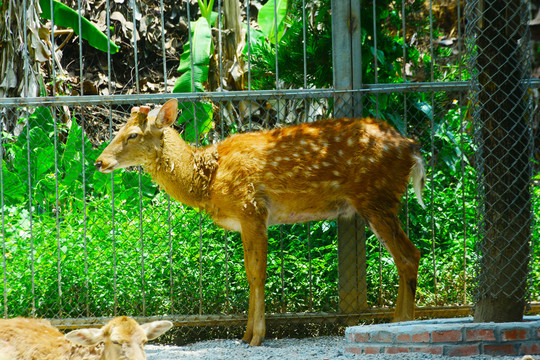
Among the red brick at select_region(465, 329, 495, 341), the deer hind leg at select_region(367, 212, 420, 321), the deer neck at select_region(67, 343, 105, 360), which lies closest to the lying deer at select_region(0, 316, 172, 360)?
the deer neck at select_region(67, 343, 105, 360)

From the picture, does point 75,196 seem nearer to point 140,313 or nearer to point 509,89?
point 140,313

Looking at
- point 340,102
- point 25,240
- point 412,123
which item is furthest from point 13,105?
point 412,123

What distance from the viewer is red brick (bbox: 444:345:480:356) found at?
4.70 m

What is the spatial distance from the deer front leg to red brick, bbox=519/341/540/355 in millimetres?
2324

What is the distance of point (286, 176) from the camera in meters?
6.26

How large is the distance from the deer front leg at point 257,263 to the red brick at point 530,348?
7.63 ft

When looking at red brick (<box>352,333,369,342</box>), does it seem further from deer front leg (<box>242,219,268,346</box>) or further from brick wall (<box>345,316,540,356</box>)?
deer front leg (<box>242,219,268,346</box>)

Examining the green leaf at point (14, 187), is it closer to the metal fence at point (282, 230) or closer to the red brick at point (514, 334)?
the metal fence at point (282, 230)

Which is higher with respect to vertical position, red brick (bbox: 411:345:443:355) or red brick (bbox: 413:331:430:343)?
red brick (bbox: 413:331:430:343)

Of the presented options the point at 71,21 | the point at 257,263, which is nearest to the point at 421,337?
the point at 257,263

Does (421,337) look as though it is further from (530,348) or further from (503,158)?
(503,158)

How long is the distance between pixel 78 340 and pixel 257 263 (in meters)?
2.36

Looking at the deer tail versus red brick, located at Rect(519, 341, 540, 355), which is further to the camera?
the deer tail

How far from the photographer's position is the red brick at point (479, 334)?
470 cm
